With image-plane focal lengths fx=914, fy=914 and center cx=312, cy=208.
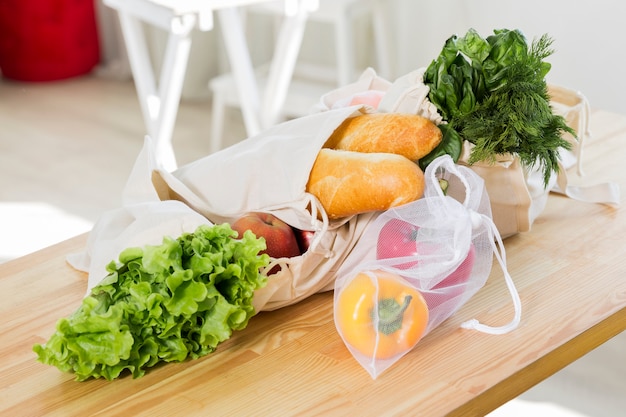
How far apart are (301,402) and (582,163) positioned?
2.92 ft

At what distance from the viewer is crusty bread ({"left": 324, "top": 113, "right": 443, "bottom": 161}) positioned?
122cm

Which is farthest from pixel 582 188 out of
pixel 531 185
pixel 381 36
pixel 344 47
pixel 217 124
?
pixel 217 124

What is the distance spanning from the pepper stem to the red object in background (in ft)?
11.1

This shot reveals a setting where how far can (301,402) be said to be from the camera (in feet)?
3.32

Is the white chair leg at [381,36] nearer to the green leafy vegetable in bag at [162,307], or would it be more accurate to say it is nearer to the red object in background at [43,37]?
the red object in background at [43,37]

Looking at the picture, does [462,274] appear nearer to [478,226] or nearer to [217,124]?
[478,226]

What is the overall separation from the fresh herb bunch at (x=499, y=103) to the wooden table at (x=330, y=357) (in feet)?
0.56

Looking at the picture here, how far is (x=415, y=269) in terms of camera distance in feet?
3.68

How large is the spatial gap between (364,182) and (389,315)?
7.3 inches

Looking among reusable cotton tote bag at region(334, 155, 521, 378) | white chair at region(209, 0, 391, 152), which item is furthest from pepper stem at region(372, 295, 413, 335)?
white chair at region(209, 0, 391, 152)

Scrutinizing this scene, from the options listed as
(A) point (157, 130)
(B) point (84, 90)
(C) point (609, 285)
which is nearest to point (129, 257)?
(C) point (609, 285)

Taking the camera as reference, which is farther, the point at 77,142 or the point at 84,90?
the point at 84,90

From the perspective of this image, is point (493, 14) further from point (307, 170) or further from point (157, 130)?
point (307, 170)

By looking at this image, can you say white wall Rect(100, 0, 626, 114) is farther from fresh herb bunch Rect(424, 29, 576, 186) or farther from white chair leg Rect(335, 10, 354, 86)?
fresh herb bunch Rect(424, 29, 576, 186)
